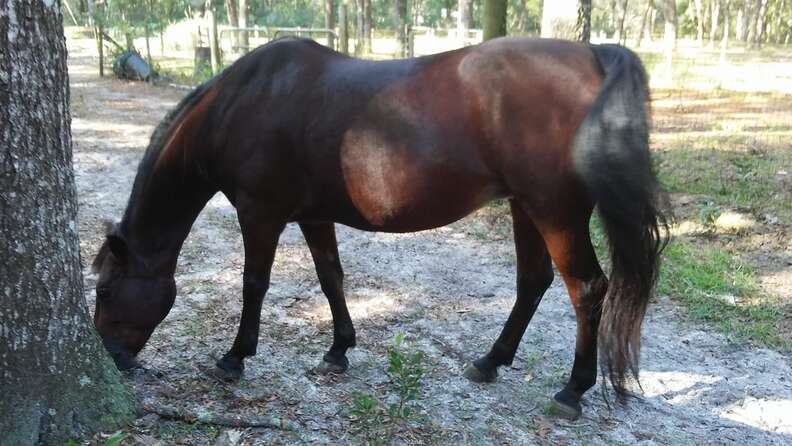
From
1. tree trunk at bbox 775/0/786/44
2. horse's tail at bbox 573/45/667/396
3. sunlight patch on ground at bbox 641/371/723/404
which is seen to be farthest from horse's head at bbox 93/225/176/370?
tree trunk at bbox 775/0/786/44

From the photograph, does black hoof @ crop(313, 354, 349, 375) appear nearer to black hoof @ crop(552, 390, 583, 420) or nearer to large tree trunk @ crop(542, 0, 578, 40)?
black hoof @ crop(552, 390, 583, 420)

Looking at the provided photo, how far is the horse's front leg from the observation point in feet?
10.6

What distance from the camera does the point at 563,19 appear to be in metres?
6.25

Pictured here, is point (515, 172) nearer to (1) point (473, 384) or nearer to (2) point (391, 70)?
(2) point (391, 70)

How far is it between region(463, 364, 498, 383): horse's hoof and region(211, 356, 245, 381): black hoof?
1256mm

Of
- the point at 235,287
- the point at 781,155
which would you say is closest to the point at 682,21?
the point at 781,155

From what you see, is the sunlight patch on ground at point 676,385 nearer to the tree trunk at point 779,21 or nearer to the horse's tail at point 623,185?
the horse's tail at point 623,185

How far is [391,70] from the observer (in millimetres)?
3158

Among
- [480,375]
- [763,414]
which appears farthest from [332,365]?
[763,414]

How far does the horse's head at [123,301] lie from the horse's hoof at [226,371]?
1.29ft

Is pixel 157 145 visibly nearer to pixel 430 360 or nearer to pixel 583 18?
pixel 430 360

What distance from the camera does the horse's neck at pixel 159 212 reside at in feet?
10.7

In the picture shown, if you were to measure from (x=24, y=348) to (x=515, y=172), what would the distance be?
211 centimetres

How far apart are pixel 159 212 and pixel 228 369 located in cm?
90
